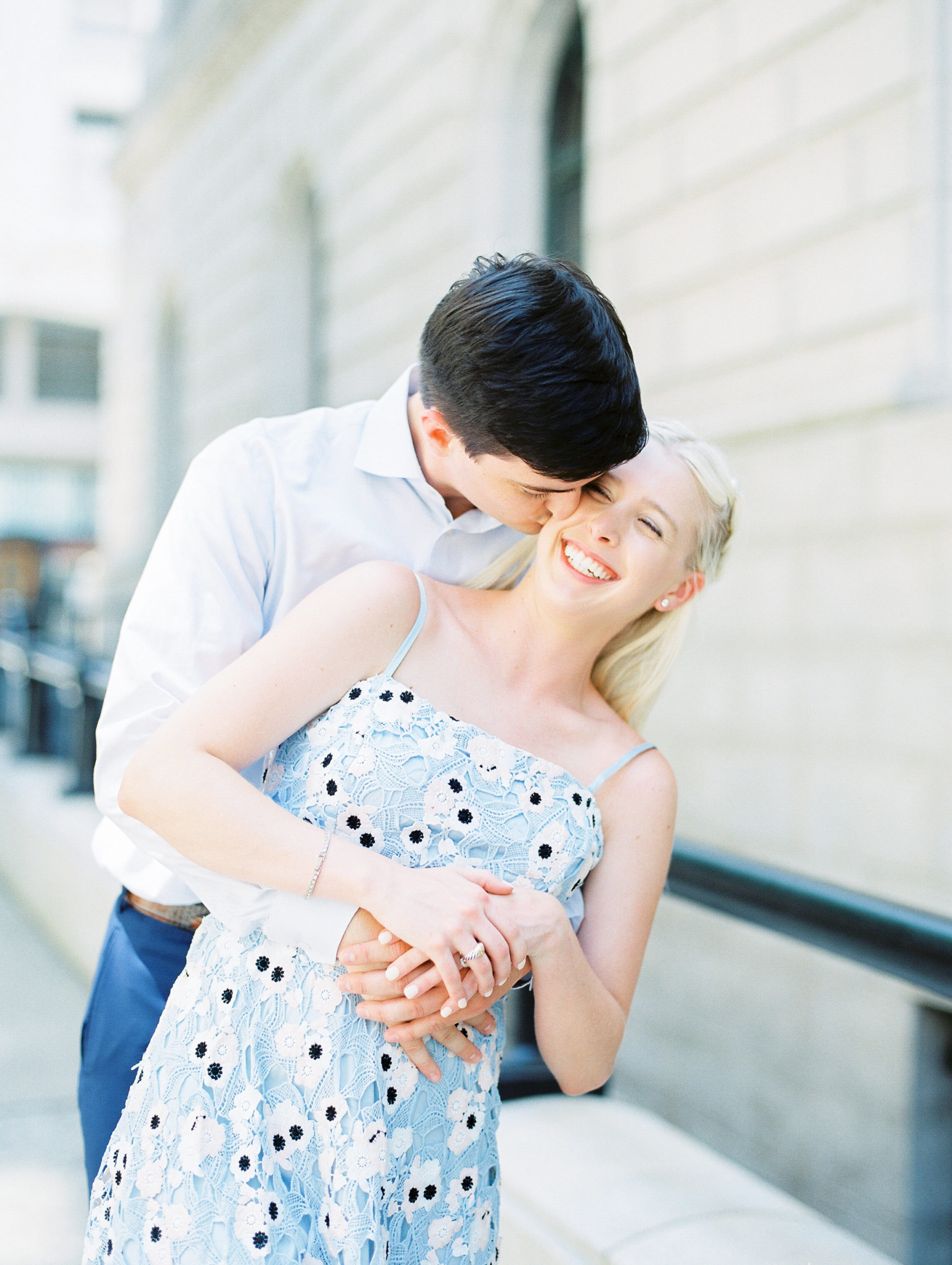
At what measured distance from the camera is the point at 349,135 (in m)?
10.2

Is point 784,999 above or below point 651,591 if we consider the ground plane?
below

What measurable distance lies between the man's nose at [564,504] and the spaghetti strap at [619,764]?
38cm

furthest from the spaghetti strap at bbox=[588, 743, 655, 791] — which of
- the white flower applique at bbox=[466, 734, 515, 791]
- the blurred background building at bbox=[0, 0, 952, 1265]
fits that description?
the blurred background building at bbox=[0, 0, 952, 1265]

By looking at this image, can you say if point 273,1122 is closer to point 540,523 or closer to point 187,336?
point 540,523

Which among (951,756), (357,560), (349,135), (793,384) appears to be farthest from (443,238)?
(357,560)

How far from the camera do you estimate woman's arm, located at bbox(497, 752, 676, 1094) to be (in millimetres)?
1624

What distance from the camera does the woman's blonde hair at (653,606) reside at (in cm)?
191

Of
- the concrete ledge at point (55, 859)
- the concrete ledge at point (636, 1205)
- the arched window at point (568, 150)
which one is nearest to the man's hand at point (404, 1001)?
the concrete ledge at point (636, 1205)

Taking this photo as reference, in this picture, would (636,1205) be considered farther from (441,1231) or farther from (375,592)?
(375,592)

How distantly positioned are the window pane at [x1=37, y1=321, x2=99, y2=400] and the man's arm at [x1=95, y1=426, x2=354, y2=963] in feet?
124

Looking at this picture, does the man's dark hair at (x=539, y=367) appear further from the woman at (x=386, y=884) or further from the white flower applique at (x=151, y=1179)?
the white flower applique at (x=151, y=1179)

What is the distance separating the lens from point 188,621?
1730 mm

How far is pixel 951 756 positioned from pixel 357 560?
3.48 meters

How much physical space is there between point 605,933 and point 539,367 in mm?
841
